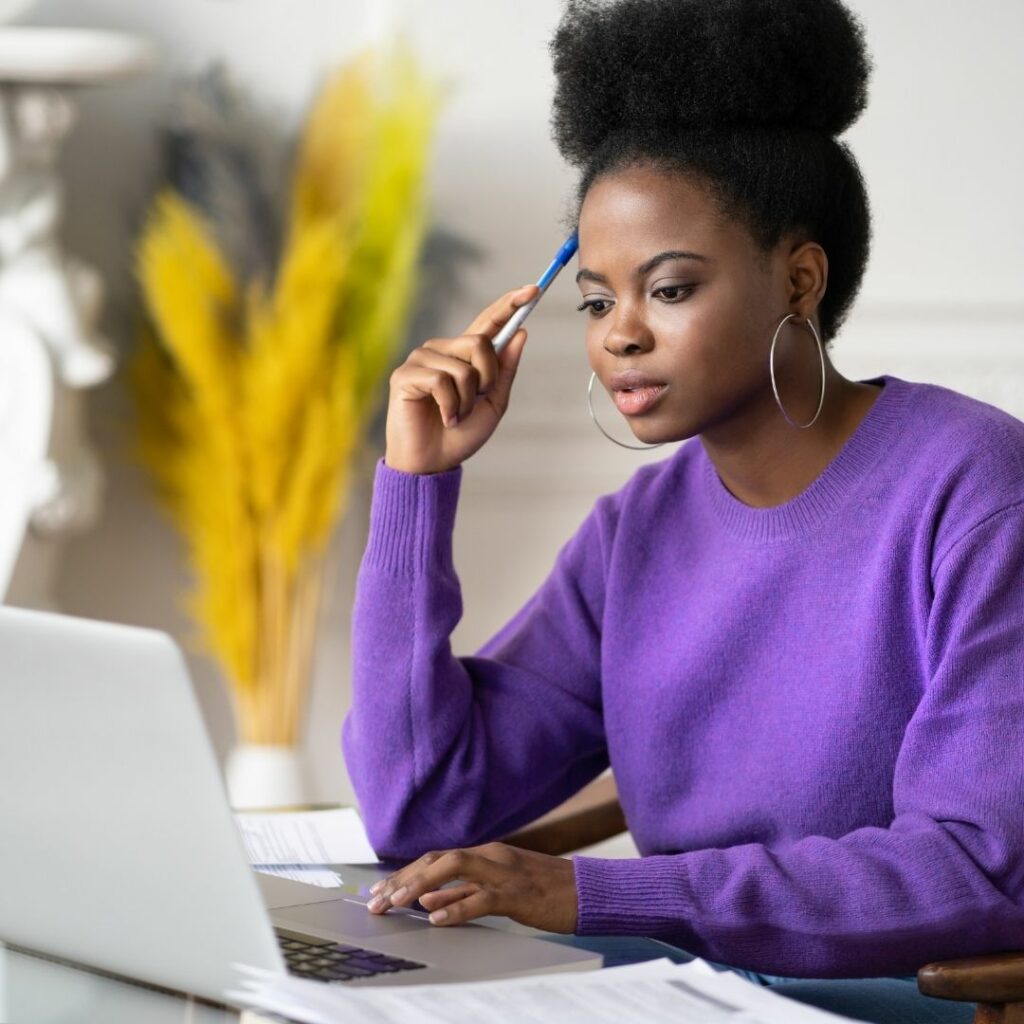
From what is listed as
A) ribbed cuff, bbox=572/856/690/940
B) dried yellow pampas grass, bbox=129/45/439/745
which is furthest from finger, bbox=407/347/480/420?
dried yellow pampas grass, bbox=129/45/439/745

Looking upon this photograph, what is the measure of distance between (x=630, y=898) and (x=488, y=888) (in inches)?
4.7

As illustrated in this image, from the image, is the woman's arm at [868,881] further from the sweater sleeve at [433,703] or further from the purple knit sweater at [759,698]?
the sweater sleeve at [433,703]

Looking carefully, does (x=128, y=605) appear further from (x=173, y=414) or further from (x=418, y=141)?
(x=418, y=141)

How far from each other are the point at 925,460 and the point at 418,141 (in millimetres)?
1507

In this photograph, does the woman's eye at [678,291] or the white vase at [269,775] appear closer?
the woman's eye at [678,291]

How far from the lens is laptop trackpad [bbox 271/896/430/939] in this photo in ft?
3.44

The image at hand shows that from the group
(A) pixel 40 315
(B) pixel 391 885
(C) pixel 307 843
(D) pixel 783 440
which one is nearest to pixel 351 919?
(B) pixel 391 885

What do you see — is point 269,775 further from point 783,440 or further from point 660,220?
point 660,220

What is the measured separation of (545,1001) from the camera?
33.7 inches

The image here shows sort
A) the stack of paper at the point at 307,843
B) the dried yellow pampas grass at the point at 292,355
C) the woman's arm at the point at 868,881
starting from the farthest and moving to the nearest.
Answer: the dried yellow pampas grass at the point at 292,355 → the stack of paper at the point at 307,843 → the woman's arm at the point at 868,881

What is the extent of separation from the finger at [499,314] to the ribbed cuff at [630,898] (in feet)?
1.91

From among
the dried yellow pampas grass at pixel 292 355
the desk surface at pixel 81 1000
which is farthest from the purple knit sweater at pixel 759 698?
the dried yellow pampas grass at pixel 292 355

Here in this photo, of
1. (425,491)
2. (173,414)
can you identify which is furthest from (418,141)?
(425,491)

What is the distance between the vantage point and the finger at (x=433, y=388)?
148 centimetres
